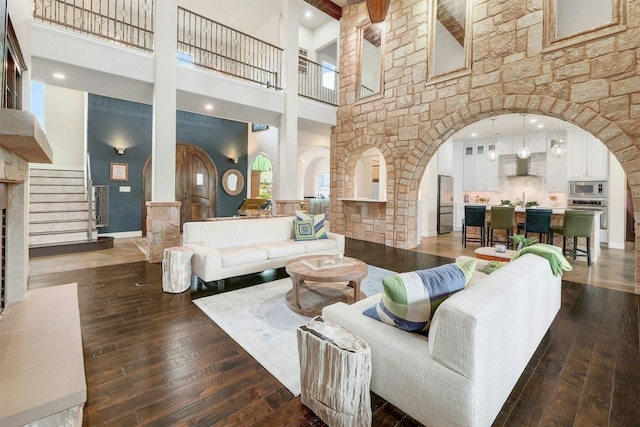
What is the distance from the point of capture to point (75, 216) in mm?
5793

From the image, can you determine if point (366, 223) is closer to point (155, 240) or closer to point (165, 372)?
point (155, 240)

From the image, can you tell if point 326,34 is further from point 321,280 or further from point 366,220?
point 321,280

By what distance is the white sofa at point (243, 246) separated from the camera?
3504mm

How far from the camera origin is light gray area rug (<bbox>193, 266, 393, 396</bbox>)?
6.63 feet

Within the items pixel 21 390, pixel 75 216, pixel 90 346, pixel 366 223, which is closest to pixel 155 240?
pixel 75 216

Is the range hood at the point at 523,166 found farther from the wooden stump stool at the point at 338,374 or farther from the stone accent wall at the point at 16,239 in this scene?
the stone accent wall at the point at 16,239

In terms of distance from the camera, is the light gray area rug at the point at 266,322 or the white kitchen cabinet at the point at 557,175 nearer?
the light gray area rug at the point at 266,322

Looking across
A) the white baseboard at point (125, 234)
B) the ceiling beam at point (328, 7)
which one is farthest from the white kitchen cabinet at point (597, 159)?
the white baseboard at point (125, 234)

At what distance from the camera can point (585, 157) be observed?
7199 millimetres

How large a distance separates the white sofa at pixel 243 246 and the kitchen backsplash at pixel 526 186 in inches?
267

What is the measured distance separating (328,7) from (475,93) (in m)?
A: 4.56

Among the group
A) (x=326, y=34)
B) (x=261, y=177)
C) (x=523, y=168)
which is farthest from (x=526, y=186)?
(x=261, y=177)

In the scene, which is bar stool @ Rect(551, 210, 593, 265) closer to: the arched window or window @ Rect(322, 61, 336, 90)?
the arched window

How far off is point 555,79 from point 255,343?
→ 208 inches
